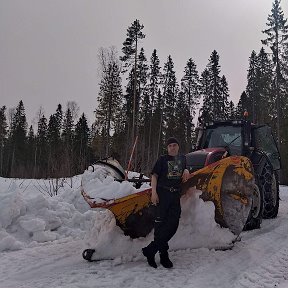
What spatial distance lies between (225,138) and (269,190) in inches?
61.3

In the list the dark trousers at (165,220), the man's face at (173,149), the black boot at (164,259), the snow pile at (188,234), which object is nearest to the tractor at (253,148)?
the snow pile at (188,234)

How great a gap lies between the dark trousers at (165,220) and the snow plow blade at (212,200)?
37 centimetres

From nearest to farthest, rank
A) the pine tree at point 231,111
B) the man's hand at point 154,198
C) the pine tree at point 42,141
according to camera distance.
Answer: the man's hand at point 154,198 → the pine tree at point 231,111 → the pine tree at point 42,141

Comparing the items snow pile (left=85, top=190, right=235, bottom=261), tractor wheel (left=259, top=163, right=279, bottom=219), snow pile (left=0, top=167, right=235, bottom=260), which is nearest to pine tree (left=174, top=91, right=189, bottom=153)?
tractor wheel (left=259, top=163, right=279, bottom=219)

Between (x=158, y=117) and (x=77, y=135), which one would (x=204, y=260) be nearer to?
(x=158, y=117)

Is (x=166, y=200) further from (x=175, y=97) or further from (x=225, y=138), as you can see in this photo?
(x=175, y=97)

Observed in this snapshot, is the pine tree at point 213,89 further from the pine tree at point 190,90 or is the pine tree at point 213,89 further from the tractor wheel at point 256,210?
the tractor wheel at point 256,210

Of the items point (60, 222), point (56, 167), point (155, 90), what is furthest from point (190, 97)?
point (60, 222)

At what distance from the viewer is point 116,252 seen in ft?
17.6

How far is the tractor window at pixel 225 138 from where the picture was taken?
8.46 meters

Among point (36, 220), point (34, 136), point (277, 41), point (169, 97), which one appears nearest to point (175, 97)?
point (169, 97)

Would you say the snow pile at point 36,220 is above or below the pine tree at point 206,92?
below

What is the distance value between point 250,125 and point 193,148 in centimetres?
139

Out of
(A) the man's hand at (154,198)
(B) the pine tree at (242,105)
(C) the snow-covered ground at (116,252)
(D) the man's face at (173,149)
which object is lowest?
(C) the snow-covered ground at (116,252)
